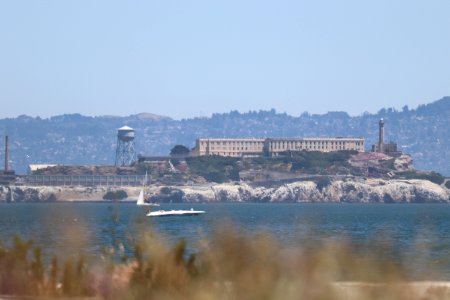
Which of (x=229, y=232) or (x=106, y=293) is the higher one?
(x=229, y=232)

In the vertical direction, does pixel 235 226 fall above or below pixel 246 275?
above

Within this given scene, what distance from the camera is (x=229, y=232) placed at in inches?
664

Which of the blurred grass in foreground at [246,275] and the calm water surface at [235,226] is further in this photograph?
the calm water surface at [235,226]

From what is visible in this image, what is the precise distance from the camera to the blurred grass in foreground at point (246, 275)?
623 inches

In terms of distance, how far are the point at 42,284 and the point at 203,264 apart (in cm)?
310

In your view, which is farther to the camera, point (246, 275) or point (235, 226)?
point (235, 226)

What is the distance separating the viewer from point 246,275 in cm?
1622

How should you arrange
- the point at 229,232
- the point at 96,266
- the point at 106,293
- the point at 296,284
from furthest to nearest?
the point at 96,266 < the point at 106,293 < the point at 229,232 < the point at 296,284

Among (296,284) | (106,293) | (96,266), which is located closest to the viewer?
(296,284)

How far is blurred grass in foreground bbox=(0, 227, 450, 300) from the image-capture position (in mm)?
15836

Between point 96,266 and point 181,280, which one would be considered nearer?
point 181,280

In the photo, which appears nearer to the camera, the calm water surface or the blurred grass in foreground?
the blurred grass in foreground

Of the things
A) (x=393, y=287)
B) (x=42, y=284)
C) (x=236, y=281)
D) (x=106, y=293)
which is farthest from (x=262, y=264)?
(x=42, y=284)

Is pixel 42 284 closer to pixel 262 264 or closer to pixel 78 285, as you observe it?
pixel 78 285
